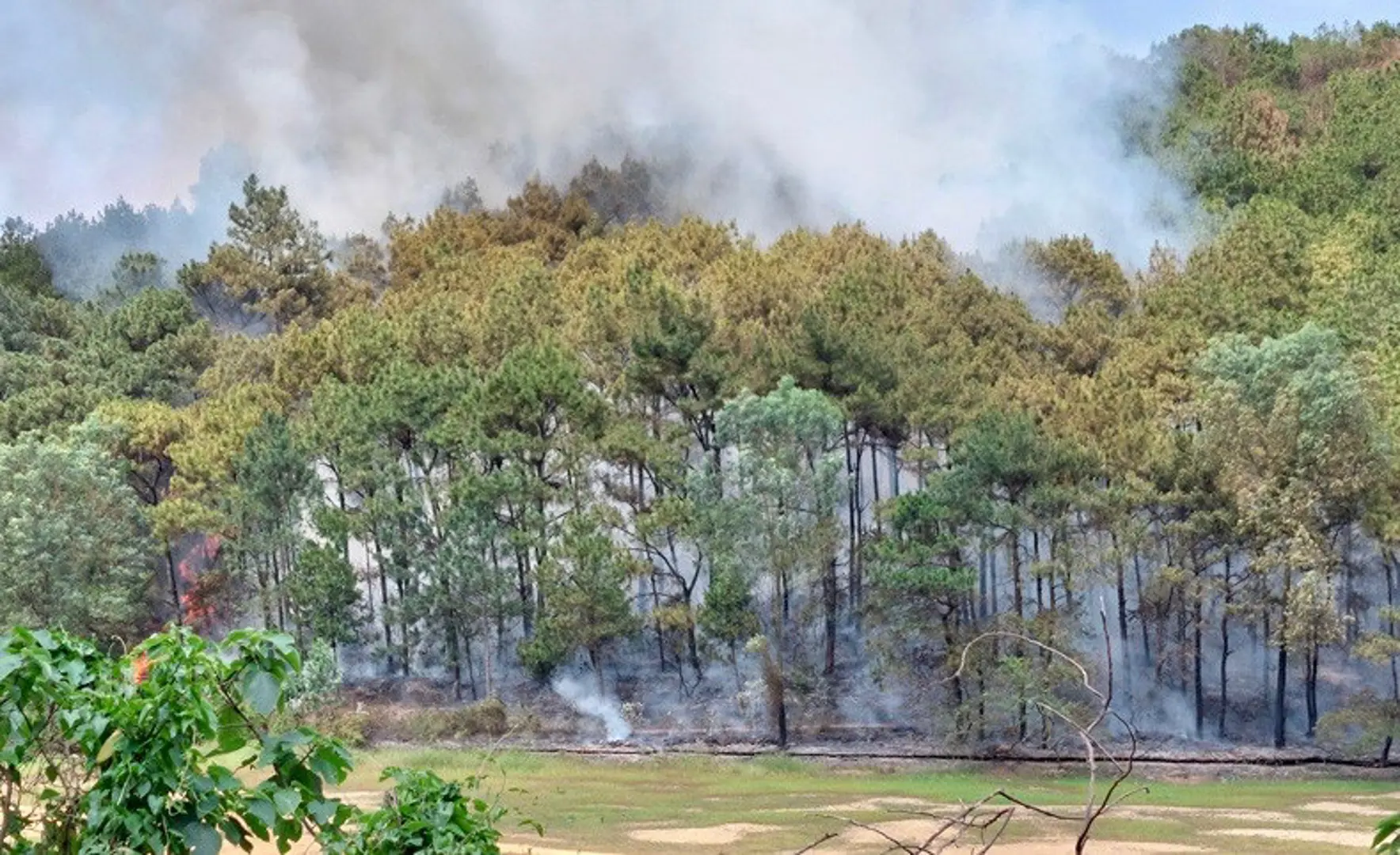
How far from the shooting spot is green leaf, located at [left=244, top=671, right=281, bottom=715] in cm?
428

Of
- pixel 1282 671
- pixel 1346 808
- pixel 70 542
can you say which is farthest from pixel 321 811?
pixel 70 542

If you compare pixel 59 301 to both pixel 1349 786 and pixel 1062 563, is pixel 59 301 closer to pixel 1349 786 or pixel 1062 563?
pixel 1062 563

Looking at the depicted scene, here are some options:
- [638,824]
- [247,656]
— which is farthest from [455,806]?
[638,824]

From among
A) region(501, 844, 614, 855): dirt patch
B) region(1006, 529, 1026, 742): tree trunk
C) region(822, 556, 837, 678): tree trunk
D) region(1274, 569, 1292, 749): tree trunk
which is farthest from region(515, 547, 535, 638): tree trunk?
region(1274, 569, 1292, 749): tree trunk

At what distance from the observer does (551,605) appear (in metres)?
31.0

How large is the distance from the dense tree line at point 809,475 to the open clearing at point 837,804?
76.5 inches

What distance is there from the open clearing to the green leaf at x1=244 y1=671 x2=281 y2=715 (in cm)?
1282

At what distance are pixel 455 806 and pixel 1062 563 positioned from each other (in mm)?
24773

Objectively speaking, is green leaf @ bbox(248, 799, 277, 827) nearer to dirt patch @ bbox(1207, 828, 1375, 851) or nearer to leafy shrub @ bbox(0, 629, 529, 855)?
leafy shrub @ bbox(0, 629, 529, 855)

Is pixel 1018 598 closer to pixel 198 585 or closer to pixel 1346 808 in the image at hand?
pixel 1346 808

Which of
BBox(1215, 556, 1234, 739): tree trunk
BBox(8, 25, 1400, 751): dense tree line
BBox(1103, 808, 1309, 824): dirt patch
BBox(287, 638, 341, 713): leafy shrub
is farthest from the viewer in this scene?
BBox(287, 638, 341, 713): leafy shrub

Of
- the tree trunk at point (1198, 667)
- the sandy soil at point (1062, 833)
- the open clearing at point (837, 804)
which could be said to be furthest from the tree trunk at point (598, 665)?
the tree trunk at point (1198, 667)

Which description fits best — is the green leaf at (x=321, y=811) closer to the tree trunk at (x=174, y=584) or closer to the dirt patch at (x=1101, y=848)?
the dirt patch at (x=1101, y=848)

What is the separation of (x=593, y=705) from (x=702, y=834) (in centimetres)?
1014
